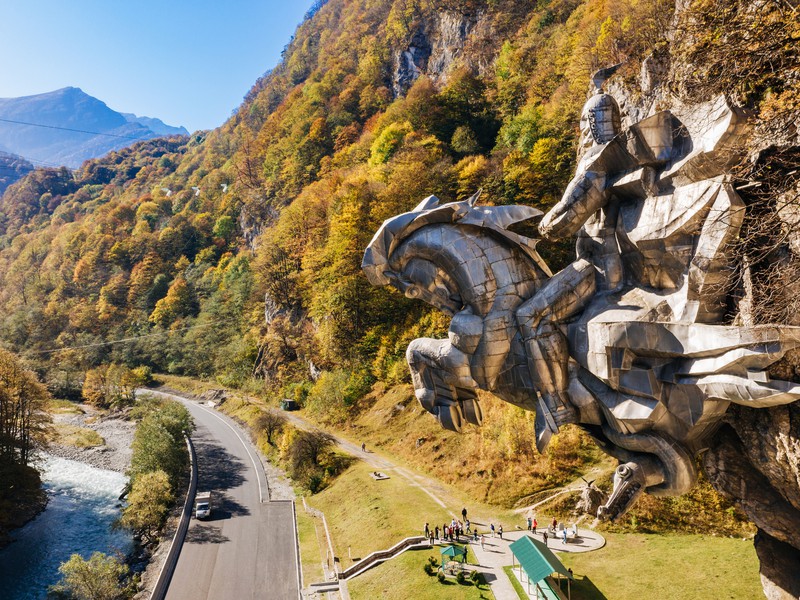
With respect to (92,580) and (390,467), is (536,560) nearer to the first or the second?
(390,467)

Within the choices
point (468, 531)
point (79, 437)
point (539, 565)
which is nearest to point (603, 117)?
point (539, 565)

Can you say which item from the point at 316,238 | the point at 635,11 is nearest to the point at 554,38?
the point at 635,11

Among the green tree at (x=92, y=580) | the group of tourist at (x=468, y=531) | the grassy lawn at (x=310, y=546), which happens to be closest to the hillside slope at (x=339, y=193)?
the group of tourist at (x=468, y=531)

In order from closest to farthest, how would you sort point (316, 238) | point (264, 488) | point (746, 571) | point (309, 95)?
1. point (746, 571)
2. point (264, 488)
3. point (316, 238)
4. point (309, 95)

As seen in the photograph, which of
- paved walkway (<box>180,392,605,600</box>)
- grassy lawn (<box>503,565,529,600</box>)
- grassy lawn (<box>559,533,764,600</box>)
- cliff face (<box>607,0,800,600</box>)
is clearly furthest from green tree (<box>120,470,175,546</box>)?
cliff face (<box>607,0,800,600</box>)

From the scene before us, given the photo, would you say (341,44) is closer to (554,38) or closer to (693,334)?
(554,38)

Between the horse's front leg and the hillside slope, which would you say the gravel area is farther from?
the horse's front leg
